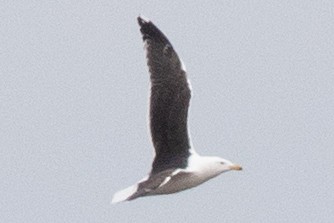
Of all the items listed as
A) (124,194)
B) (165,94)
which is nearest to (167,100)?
(165,94)

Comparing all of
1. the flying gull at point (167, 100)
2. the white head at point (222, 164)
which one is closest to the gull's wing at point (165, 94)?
the flying gull at point (167, 100)

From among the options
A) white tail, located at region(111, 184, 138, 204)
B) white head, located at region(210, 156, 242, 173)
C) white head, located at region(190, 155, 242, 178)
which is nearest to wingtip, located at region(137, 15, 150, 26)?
white head, located at region(190, 155, 242, 178)

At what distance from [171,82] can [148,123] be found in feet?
Answer: 2.17

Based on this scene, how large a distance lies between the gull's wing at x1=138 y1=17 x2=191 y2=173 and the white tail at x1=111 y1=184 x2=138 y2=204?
4.53 ft

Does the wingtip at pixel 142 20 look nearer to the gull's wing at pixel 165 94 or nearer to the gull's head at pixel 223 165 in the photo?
the gull's wing at pixel 165 94

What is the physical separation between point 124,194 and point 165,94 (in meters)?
2.17

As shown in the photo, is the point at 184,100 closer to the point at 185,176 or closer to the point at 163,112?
the point at 163,112

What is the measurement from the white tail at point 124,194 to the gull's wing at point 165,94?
138 centimetres

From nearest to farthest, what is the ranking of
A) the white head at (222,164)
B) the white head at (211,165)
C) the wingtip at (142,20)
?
the white head at (211,165) → the white head at (222,164) → the wingtip at (142,20)

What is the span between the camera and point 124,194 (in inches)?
578

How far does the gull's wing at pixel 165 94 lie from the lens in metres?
16.3

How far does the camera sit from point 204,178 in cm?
1582

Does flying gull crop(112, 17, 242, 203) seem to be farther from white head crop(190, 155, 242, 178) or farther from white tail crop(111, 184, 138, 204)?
white tail crop(111, 184, 138, 204)

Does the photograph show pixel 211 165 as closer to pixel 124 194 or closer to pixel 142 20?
pixel 124 194
